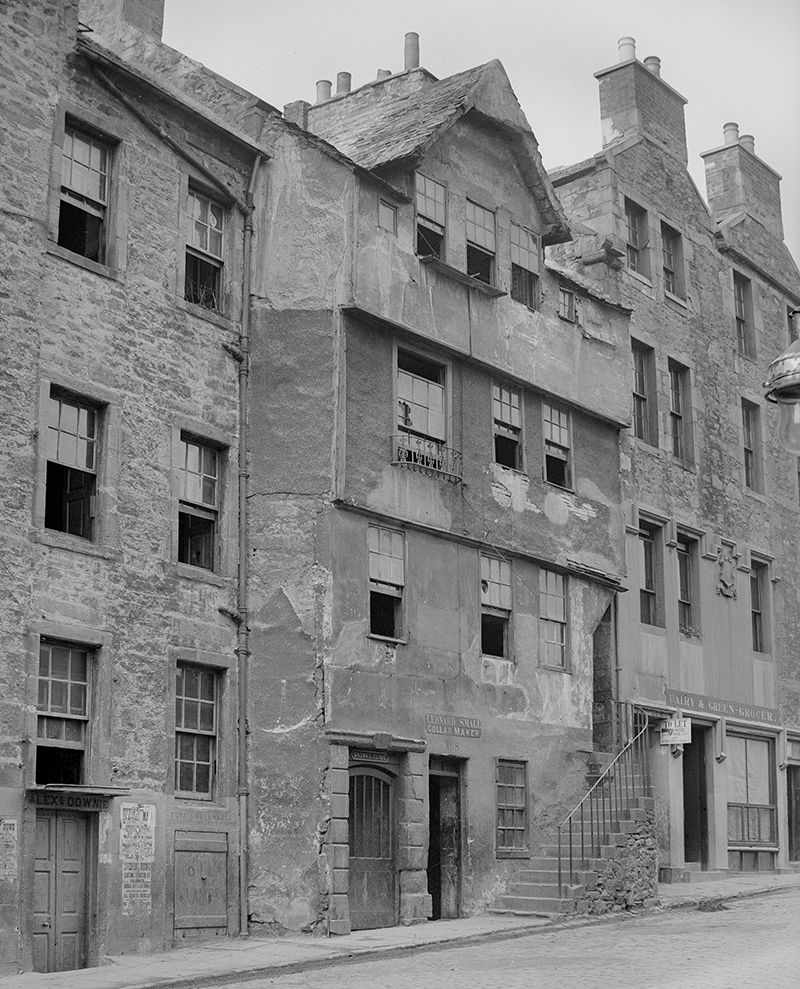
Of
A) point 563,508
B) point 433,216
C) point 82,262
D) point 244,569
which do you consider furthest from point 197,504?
point 563,508

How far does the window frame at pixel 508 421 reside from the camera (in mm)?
23375

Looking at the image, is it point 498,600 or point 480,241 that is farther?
point 480,241

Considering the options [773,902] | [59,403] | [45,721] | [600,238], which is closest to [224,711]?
[45,721]

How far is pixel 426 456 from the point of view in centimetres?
2173

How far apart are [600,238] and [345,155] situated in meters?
7.71

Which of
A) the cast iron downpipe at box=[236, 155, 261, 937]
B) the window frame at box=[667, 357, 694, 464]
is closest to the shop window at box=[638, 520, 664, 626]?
the window frame at box=[667, 357, 694, 464]

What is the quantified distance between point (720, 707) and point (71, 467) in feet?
51.2

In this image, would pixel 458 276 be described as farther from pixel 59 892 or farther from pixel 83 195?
pixel 59 892

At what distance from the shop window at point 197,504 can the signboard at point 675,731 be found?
10.4 m

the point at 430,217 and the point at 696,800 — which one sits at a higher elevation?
the point at 430,217

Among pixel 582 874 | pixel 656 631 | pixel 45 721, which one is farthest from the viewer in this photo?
pixel 656 631

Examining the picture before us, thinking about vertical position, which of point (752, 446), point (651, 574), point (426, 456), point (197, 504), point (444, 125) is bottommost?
point (197, 504)

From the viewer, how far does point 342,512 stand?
66.0 ft

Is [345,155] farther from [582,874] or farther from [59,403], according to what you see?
[582,874]
